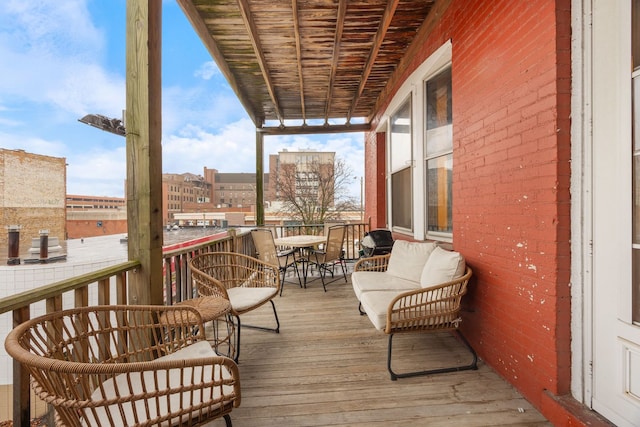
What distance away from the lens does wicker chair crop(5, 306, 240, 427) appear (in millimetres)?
840

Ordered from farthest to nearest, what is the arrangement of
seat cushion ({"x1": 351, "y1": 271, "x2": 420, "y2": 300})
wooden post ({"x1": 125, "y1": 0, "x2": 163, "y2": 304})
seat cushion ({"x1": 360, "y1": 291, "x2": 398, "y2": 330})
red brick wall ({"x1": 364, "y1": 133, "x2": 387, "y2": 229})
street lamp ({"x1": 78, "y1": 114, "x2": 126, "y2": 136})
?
red brick wall ({"x1": 364, "y1": 133, "x2": 387, "y2": 229}) < seat cushion ({"x1": 351, "y1": 271, "x2": 420, "y2": 300}) < street lamp ({"x1": 78, "y1": 114, "x2": 126, "y2": 136}) < seat cushion ({"x1": 360, "y1": 291, "x2": 398, "y2": 330}) < wooden post ({"x1": 125, "y1": 0, "x2": 163, "y2": 304})

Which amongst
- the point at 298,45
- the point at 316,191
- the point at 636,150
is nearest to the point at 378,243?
the point at 298,45

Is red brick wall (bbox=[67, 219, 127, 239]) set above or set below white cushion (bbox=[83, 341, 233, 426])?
below

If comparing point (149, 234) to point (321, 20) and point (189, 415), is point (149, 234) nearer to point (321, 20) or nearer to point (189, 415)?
point (189, 415)

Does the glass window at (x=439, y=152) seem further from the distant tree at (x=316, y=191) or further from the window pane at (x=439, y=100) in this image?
the distant tree at (x=316, y=191)

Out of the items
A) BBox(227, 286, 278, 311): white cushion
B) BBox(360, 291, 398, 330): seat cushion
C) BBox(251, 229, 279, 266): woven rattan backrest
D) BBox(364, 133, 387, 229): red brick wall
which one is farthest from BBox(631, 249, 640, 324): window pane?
BBox(364, 133, 387, 229): red brick wall

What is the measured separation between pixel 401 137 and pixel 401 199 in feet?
2.85

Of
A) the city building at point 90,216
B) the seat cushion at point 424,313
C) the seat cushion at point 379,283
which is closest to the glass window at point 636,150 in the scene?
the seat cushion at point 424,313

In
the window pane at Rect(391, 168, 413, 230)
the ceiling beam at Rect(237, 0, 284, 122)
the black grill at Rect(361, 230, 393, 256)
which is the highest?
Answer: the ceiling beam at Rect(237, 0, 284, 122)

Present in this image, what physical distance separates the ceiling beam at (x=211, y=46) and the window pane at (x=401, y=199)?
2.72 m

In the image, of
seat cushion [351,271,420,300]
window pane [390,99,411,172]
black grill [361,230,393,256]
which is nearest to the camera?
seat cushion [351,271,420,300]

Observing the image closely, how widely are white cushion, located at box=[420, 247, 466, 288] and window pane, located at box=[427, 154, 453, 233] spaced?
0.70 meters

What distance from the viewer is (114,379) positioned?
86 cm

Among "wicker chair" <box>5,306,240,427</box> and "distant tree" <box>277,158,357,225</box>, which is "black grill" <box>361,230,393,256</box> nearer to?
"wicker chair" <box>5,306,240,427</box>
